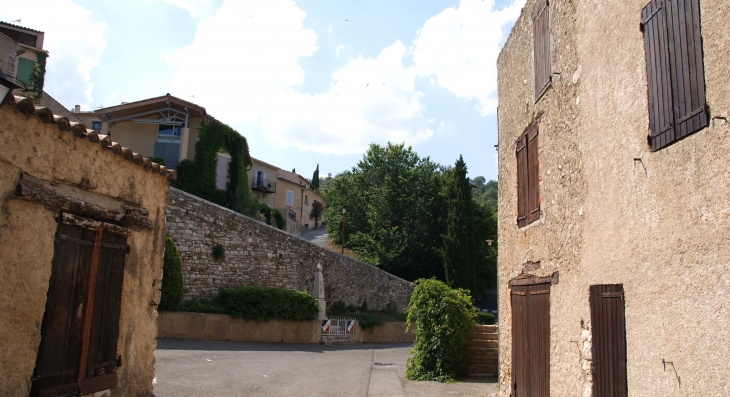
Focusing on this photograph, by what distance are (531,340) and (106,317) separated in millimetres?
6085

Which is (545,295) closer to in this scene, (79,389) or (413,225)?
(79,389)

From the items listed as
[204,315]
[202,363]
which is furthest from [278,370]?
[204,315]

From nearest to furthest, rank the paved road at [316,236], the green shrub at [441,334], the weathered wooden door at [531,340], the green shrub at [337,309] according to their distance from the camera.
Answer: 1. the weathered wooden door at [531,340]
2. the green shrub at [441,334]
3. the green shrub at [337,309]
4. the paved road at [316,236]

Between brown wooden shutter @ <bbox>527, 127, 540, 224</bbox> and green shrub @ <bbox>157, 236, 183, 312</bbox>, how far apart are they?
39.3ft

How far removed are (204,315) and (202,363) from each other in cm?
540

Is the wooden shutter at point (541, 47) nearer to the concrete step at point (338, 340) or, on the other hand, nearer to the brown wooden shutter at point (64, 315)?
the brown wooden shutter at point (64, 315)

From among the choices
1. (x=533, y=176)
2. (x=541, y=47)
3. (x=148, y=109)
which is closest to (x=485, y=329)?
(x=533, y=176)

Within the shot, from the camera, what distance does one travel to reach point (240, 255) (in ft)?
71.8

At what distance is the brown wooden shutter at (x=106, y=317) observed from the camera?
648 centimetres

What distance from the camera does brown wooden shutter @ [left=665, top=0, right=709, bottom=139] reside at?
4.46 m

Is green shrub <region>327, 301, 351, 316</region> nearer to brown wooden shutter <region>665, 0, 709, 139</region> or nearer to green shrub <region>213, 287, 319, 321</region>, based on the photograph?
green shrub <region>213, 287, 319, 321</region>

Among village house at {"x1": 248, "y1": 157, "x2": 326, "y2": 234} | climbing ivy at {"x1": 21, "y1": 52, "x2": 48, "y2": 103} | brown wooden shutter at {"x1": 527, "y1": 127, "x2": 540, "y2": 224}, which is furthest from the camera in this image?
village house at {"x1": 248, "y1": 157, "x2": 326, "y2": 234}

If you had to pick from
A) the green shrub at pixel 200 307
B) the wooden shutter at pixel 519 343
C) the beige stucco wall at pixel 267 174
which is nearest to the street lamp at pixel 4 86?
the wooden shutter at pixel 519 343

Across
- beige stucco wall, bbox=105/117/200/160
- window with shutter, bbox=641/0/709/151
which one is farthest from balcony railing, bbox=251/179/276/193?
window with shutter, bbox=641/0/709/151
